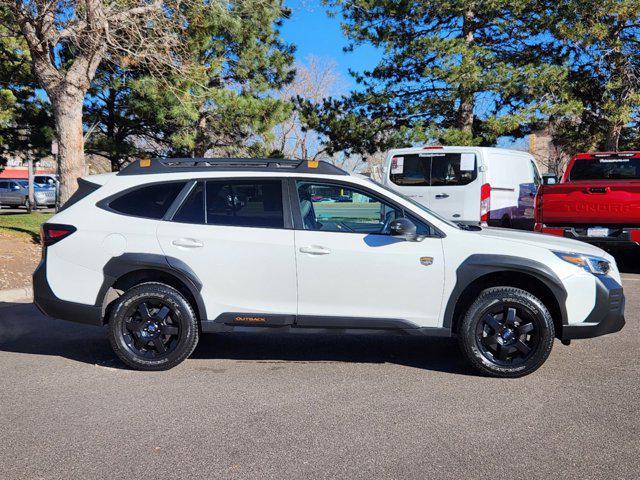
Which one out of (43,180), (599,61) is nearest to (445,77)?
(599,61)

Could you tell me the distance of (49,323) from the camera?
712cm

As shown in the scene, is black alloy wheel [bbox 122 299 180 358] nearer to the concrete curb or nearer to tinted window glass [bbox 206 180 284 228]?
tinted window glass [bbox 206 180 284 228]

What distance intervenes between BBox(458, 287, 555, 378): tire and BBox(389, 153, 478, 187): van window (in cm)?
635

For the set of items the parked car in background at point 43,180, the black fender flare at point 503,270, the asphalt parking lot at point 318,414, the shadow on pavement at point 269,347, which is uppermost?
the parked car in background at point 43,180

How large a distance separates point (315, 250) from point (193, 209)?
3.76ft

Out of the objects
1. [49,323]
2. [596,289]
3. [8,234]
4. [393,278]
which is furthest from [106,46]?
[596,289]

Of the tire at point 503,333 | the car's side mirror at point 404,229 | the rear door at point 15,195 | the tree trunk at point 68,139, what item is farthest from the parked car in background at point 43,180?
the tire at point 503,333

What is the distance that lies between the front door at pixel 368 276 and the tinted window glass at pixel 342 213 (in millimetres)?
87

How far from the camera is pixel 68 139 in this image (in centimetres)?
1256

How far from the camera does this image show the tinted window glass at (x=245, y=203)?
5.18 metres

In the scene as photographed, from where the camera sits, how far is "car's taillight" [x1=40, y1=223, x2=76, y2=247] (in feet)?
17.2

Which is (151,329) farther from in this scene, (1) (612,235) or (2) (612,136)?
(2) (612,136)

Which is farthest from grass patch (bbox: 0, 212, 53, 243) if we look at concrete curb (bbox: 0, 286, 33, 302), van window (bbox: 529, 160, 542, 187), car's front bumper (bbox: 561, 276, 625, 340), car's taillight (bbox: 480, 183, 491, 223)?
car's front bumper (bbox: 561, 276, 625, 340)

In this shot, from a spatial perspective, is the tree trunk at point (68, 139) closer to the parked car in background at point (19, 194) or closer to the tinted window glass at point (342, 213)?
the tinted window glass at point (342, 213)
